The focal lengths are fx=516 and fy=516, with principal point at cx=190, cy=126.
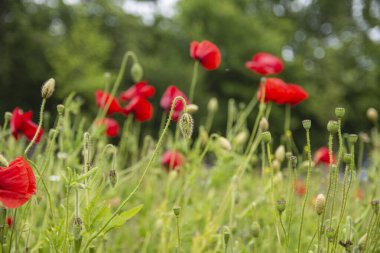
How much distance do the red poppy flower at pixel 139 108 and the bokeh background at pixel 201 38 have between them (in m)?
7.60

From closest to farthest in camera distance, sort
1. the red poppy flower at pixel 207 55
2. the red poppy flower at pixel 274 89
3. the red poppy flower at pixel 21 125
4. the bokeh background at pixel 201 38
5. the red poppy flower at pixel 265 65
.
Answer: the red poppy flower at pixel 21 125, the red poppy flower at pixel 274 89, the red poppy flower at pixel 207 55, the red poppy flower at pixel 265 65, the bokeh background at pixel 201 38

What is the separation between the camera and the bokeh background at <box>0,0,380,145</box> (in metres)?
10.5

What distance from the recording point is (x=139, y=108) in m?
1.55

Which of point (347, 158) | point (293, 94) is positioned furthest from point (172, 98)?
point (347, 158)

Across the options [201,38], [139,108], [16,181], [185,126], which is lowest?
[16,181]

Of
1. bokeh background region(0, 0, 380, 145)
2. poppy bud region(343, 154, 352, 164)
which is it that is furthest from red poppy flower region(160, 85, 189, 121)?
bokeh background region(0, 0, 380, 145)

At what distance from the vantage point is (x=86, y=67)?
11055 millimetres

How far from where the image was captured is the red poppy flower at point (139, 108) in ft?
4.99

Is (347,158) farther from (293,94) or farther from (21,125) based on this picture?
(21,125)

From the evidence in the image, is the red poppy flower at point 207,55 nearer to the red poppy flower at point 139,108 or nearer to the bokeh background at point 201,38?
the red poppy flower at point 139,108

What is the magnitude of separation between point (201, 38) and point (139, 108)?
38.9 feet

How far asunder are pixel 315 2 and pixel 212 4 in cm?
585

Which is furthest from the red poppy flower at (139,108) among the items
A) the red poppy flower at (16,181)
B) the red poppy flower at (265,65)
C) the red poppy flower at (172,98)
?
the red poppy flower at (16,181)

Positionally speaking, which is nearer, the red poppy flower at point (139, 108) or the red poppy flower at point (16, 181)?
the red poppy flower at point (16, 181)
